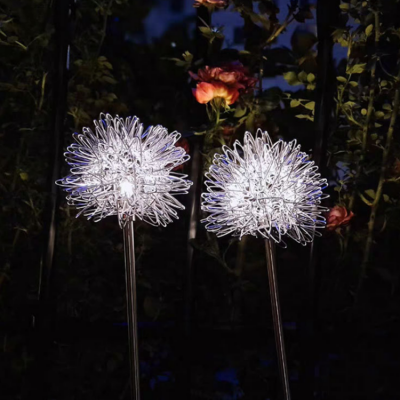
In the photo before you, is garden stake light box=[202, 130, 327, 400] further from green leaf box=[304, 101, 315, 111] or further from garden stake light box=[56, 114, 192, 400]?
green leaf box=[304, 101, 315, 111]

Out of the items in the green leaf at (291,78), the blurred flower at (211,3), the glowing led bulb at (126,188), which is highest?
the blurred flower at (211,3)

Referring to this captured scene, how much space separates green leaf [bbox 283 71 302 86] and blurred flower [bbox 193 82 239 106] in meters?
0.20

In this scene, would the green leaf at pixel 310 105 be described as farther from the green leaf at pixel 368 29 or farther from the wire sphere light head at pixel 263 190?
the wire sphere light head at pixel 263 190

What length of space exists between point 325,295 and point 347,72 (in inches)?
23.4

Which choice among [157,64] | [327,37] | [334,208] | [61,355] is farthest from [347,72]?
[61,355]

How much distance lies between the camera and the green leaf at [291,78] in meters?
1.53

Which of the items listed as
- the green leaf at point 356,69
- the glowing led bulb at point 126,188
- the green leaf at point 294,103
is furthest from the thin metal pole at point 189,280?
the glowing led bulb at point 126,188

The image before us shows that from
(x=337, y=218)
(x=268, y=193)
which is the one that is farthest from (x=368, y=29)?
(x=268, y=193)

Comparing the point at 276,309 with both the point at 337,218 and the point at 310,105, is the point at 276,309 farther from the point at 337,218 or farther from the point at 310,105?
the point at 310,105

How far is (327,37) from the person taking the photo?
1458mm

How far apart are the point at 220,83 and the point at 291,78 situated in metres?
0.24

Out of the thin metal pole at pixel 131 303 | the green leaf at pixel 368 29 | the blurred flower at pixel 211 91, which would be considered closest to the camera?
the thin metal pole at pixel 131 303

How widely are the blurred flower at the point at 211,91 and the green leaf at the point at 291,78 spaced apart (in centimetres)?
20

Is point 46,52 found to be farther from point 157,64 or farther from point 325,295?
point 325,295
